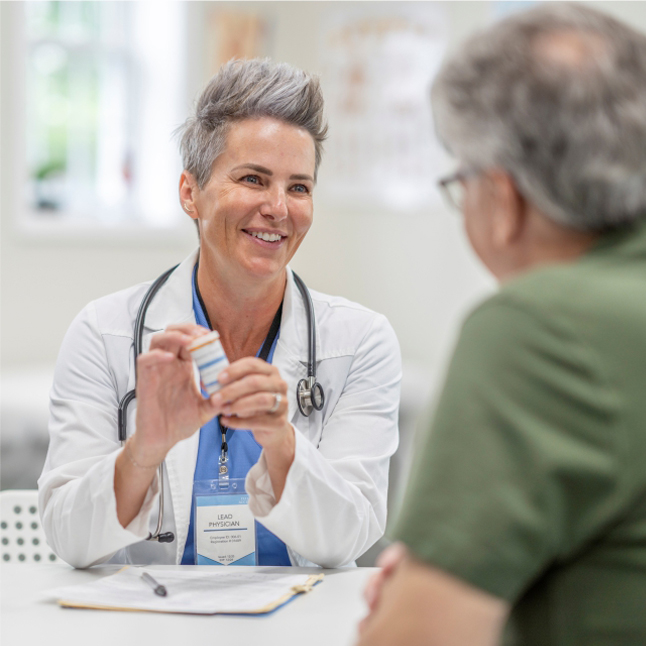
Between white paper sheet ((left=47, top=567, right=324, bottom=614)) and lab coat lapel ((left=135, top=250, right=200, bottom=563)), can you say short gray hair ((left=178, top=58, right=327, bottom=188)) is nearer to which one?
lab coat lapel ((left=135, top=250, right=200, bottom=563))

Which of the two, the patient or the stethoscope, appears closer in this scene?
the patient

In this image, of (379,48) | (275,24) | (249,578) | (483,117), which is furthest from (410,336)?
(483,117)

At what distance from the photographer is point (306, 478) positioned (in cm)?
132

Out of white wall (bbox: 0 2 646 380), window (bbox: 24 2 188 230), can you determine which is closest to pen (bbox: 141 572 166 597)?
white wall (bbox: 0 2 646 380)

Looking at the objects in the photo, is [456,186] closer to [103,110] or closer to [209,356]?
[209,356]

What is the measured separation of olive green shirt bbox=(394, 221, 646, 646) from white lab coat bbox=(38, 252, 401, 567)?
0.72 metres

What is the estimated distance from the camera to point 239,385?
118 cm

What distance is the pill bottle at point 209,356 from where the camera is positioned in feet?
3.73

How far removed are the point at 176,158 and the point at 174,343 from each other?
3.61 m

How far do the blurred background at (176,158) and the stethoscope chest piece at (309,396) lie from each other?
255 centimetres

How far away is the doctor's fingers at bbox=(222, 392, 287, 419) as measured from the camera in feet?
3.91

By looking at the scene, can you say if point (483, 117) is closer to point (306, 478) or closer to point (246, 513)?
point (306, 478)

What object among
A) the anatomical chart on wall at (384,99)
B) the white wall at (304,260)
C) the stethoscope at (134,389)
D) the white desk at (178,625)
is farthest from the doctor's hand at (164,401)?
the anatomical chart on wall at (384,99)

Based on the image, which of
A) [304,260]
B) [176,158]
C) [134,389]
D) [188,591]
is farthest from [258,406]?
[304,260]
